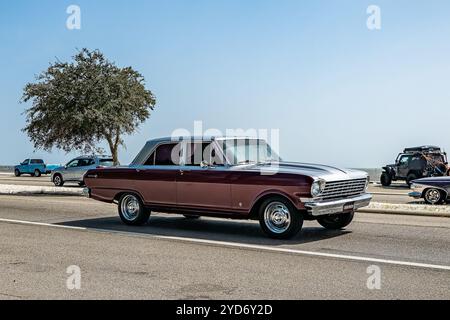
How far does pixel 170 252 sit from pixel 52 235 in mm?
3211

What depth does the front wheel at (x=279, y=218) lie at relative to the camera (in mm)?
10273

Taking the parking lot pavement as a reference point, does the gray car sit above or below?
above

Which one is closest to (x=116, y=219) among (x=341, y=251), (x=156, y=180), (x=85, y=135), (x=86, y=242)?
(x=156, y=180)

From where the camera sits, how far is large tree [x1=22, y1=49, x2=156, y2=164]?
28609 mm

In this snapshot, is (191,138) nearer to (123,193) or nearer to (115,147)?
(123,193)

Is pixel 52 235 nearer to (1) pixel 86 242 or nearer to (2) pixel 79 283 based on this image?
(1) pixel 86 242

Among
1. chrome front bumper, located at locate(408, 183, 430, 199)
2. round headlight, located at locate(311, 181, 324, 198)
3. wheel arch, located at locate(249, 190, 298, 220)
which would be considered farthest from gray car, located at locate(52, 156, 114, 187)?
round headlight, located at locate(311, 181, 324, 198)

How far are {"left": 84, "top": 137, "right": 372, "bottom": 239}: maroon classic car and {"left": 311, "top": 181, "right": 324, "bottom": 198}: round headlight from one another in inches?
0.4

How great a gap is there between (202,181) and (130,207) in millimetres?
2291

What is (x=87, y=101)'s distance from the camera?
Result: 2862 cm

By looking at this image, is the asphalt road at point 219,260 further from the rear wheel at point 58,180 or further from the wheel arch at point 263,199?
the rear wheel at point 58,180

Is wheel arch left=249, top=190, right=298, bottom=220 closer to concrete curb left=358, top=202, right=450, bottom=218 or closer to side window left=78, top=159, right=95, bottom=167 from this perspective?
concrete curb left=358, top=202, right=450, bottom=218

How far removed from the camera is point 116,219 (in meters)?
14.1

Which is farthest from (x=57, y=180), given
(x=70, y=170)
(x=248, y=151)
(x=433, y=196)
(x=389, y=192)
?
(x=248, y=151)
